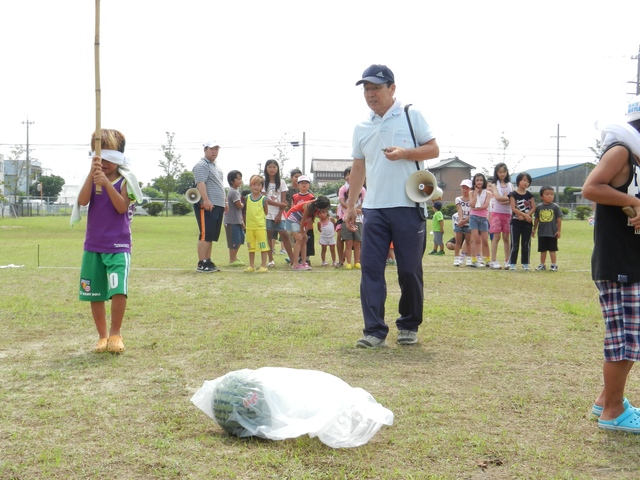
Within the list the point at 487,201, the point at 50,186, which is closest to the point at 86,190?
the point at 487,201

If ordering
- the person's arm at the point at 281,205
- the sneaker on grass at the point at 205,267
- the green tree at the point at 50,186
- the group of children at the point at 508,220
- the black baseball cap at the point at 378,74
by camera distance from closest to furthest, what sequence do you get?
the black baseball cap at the point at 378,74, the sneaker on grass at the point at 205,267, the group of children at the point at 508,220, the person's arm at the point at 281,205, the green tree at the point at 50,186

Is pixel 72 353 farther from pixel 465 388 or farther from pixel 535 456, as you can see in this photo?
pixel 535 456

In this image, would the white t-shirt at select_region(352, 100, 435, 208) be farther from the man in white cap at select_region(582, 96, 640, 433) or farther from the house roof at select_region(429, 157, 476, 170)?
the house roof at select_region(429, 157, 476, 170)

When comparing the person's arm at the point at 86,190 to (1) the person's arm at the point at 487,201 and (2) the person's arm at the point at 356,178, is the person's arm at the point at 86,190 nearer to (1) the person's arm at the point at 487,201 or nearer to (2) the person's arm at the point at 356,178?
(2) the person's arm at the point at 356,178

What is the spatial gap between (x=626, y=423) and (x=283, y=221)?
10.1 m

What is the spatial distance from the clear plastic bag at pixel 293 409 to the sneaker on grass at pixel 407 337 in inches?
87.4

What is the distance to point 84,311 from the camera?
7.30 m

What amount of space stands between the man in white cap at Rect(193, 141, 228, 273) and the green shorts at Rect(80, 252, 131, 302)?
557 centimetres

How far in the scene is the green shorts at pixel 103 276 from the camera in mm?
5441

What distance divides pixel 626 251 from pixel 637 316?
317mm

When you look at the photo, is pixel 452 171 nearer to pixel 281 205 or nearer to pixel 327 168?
pixel 327 168

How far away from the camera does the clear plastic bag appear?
10.9 feet

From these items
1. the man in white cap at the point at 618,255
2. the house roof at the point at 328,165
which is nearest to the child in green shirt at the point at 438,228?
the man in white cap at the point at 618,255

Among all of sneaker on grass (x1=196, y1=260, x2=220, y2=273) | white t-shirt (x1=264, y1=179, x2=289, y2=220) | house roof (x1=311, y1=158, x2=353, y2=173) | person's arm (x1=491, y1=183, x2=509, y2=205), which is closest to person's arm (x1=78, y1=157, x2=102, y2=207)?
sneaker on grass (x1=196, y1=260, x2=220, y2=273)
